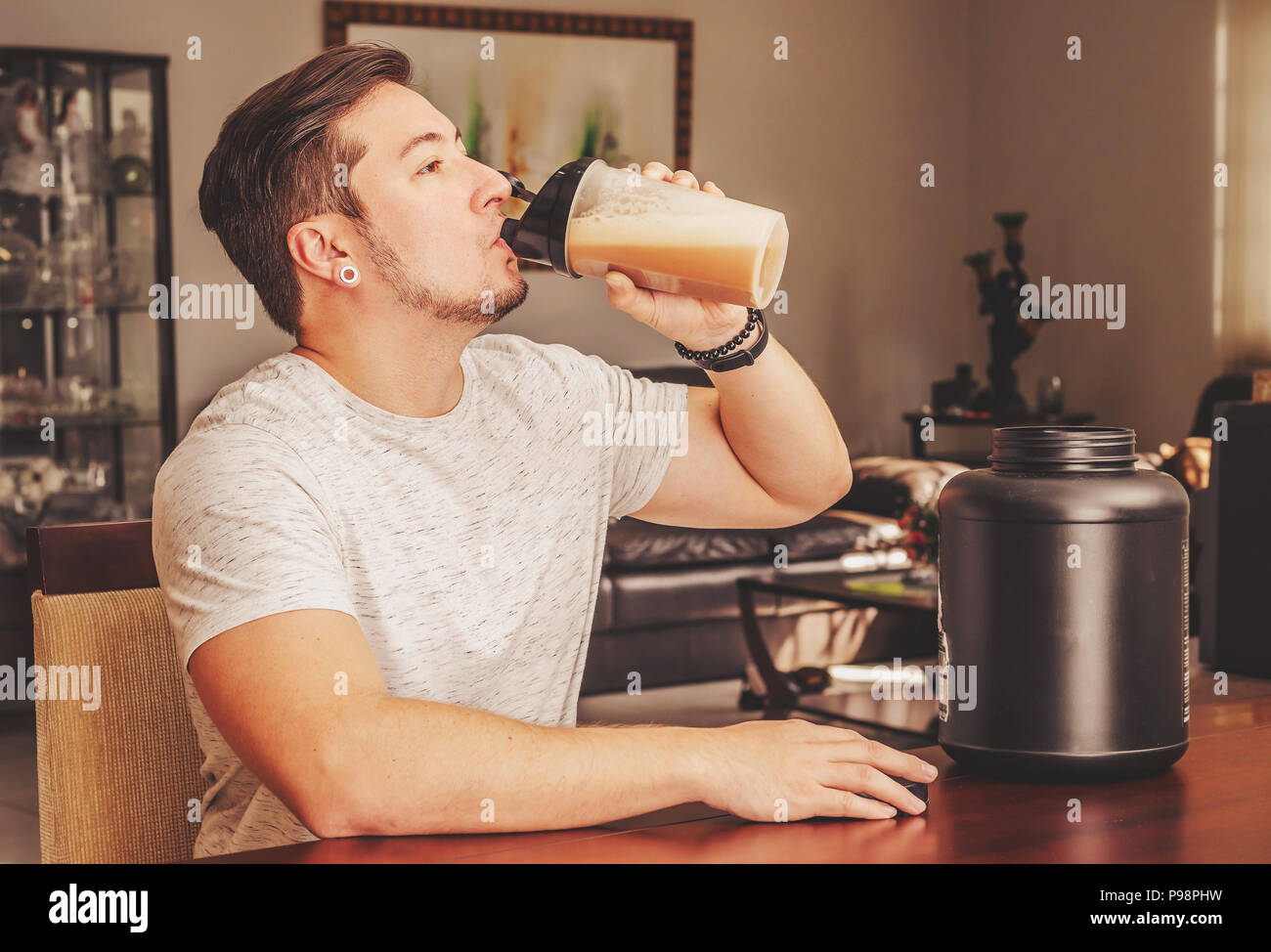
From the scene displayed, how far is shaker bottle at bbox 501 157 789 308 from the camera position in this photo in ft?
3.03

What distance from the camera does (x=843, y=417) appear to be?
586cm

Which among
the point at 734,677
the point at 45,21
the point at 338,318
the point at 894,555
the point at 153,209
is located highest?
the point at 45,21

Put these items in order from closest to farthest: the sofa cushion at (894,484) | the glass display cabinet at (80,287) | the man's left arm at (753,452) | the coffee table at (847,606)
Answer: the man's left arm at (753,452)
the coffee table at (847,606)
the glass display cabinet at (80,287)
the sofa cushion at (894,484)

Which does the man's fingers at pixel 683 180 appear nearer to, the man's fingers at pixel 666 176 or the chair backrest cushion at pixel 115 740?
the man's fingers at pixel 666 176

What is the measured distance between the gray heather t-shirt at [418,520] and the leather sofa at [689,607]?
2.47 m

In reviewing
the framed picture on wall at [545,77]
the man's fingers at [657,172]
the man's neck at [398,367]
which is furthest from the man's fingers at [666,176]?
the framed picture on wall at [545,77]

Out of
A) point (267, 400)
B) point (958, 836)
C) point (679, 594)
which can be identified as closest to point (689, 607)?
point (679, 594)

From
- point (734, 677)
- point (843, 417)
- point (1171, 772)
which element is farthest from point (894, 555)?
point (1171, 772)

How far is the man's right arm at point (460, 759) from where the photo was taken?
30.9 inches

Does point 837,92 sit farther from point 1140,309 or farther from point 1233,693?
point 1233,693

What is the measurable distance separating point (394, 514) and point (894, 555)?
322 cm

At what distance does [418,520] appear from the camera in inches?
43.5

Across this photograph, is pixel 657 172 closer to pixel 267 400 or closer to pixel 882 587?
pixel 267 400

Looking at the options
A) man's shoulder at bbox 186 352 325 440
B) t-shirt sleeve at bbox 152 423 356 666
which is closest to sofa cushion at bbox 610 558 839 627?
man's shoulder at bbox 186 352 325 440
